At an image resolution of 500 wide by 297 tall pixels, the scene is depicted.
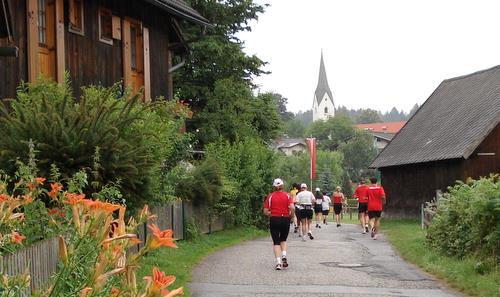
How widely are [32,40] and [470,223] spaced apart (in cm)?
945

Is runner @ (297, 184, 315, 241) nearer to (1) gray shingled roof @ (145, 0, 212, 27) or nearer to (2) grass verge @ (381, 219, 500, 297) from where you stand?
(2) grass verge @ (381, 219, 500, 297)

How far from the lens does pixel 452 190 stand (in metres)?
15.9

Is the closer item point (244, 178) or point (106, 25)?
point (106, 25)

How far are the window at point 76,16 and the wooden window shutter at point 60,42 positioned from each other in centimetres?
35

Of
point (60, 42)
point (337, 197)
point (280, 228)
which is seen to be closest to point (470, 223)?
point (280, 228)

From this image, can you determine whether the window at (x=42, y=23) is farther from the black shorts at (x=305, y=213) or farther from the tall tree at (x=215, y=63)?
the tall tree at (x=215, y=63)

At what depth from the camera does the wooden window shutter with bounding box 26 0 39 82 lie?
568 inches

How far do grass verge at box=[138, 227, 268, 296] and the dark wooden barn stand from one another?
11.7 ft

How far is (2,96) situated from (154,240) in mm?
11942

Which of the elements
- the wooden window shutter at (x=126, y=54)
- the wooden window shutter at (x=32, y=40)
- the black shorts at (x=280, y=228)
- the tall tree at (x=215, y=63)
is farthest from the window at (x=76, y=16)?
the tall tree at (x=215, y=63)

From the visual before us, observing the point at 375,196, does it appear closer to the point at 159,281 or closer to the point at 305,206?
the point at 305,206

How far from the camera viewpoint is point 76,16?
663 inches

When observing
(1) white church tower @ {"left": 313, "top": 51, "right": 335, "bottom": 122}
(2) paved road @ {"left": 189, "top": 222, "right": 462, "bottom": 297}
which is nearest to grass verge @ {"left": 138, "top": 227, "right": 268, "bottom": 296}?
(2) paved road @ {"left": 189, "top": 222, "right": 462, "bottom": 297}

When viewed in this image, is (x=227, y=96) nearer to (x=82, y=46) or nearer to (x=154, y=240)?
(x=82, y=46)
